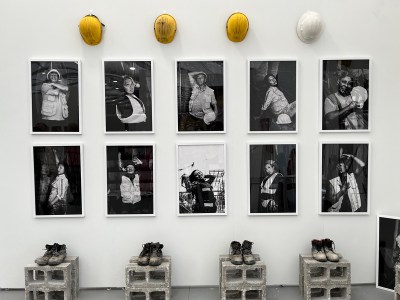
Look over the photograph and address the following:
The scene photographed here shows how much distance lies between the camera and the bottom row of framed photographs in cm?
330

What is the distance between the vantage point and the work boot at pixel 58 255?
10.1 ft

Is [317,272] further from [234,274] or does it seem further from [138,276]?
[138,276]

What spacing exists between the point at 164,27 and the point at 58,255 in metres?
2.23

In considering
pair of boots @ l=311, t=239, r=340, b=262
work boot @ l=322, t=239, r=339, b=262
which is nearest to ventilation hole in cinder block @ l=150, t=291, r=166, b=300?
pair of boots @ l=311, t=239, r=340, b=262

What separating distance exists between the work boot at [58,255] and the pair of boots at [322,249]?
88.6 inches

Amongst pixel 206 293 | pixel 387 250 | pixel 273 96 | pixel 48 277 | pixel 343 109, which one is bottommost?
pixel 206 293

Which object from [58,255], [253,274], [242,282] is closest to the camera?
[242,282]

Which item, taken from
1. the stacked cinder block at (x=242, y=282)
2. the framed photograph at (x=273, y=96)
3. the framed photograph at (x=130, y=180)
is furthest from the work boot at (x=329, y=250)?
the framed photograph at (x=130, y=180)

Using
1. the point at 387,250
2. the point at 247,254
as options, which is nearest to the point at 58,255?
the point at 247,254

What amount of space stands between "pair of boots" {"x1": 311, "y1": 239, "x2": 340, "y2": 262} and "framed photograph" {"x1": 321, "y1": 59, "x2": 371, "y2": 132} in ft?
3.41

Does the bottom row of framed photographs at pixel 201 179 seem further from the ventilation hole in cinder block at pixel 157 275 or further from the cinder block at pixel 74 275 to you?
the ventilation hole in cinder block at pixel 157 275

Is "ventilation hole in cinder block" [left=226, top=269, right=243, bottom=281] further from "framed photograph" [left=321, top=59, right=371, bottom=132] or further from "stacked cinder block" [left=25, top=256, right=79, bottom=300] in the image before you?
"framed photograph" [left=321, top=59, right=371, bottom=132]

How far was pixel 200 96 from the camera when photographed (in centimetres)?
328

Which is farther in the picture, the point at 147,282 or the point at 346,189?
the point at 346,189
